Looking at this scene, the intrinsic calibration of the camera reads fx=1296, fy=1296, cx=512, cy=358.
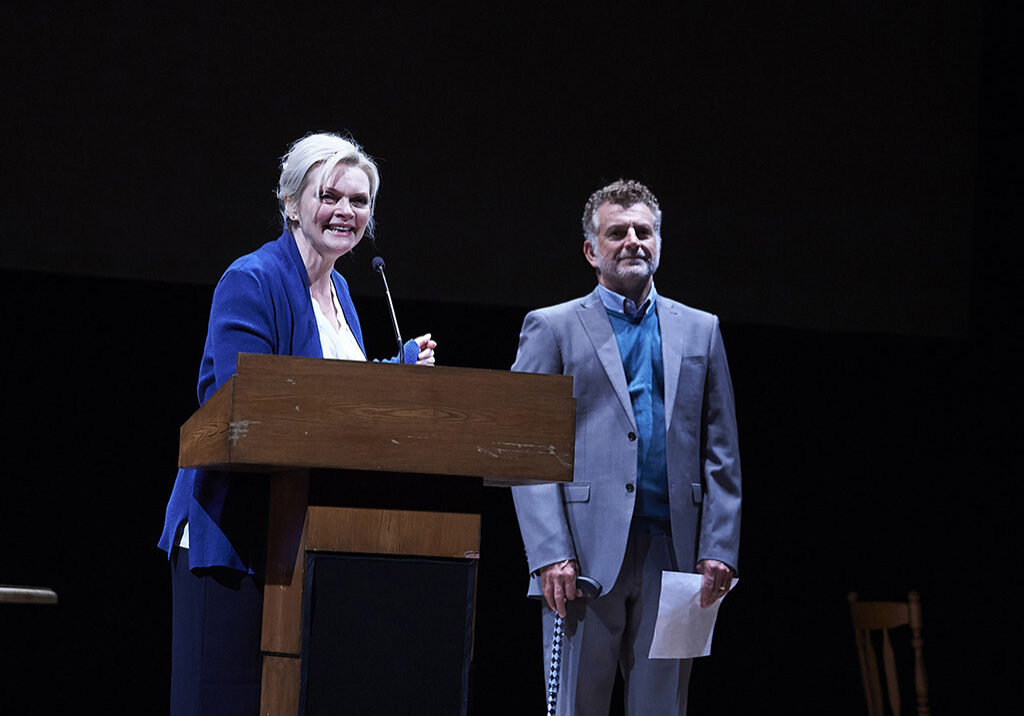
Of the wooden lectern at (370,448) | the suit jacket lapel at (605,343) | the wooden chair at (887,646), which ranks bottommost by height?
the wooden chair at (887,646)

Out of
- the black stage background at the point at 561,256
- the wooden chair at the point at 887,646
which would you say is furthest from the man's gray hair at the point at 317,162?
the wooden chair at the point at 887,646

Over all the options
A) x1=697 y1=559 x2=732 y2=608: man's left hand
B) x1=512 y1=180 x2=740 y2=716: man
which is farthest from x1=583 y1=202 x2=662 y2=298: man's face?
x1=697 y1=559 x2=732 y2=608: man's left hand

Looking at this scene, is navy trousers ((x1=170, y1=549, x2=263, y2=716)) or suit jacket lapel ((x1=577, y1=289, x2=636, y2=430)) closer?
navy trousers ((x1=170, y1=549, x2=263, y2=716))

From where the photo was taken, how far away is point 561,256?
4246 mm

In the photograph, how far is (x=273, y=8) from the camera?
4094 mm

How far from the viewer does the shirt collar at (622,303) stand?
2711mm

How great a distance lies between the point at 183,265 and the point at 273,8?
87 centimetres

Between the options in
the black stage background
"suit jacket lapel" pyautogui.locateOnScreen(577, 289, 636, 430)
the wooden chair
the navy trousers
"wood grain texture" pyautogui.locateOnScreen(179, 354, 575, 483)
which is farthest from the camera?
the black stage background

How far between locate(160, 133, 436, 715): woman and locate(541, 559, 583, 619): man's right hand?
0.69 meters

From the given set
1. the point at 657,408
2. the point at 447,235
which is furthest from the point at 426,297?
the point at 657,408

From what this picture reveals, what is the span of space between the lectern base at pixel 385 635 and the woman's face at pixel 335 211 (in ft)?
1.96

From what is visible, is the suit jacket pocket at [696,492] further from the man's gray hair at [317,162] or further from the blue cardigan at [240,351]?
the man's gray hair at [317,162]

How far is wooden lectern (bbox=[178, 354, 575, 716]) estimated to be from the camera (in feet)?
4.76

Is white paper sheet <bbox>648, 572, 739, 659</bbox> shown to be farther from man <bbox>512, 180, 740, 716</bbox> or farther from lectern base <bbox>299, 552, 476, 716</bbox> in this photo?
lectern base <bbox>299, 552, 476, 716</bbox>
